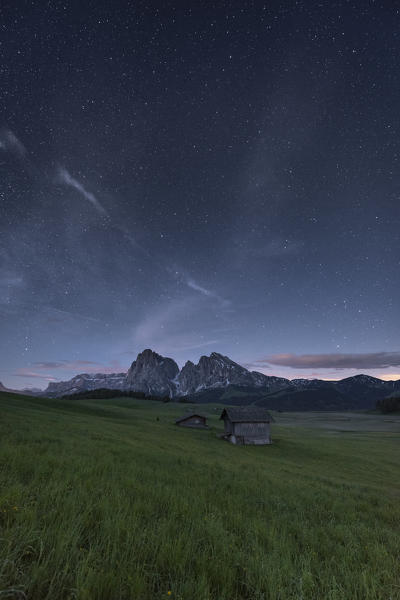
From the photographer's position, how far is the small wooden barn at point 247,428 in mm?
54562

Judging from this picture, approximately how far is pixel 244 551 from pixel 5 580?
116 inches

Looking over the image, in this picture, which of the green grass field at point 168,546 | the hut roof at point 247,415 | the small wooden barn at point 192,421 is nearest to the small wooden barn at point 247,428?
the hut roof at point 247,415

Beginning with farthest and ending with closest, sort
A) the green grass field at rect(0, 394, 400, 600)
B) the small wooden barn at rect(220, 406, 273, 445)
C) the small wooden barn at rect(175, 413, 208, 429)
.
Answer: the small wooden barn at rect(175, 413, 208, 429) < the small wooden barn at rect(220, 406, 273, 445) < the green grass field at rect(0, 394, 400, 600)

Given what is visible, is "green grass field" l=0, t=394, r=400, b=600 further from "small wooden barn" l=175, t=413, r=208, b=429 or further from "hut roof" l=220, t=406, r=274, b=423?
"small wooden barn" l=175, t=413, r=208, b=429

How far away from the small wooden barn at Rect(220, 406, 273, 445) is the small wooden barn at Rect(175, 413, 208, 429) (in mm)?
14616

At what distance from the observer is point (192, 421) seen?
235ft

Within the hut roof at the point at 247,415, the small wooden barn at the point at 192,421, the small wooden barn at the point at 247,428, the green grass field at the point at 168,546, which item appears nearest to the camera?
the green grass field at the point at 168,546

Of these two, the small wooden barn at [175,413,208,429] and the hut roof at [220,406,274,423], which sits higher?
the hut roof at [220,406,274,423]

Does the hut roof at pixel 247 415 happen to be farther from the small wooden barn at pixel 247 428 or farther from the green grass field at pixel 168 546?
the green grass field at pixel 168 546

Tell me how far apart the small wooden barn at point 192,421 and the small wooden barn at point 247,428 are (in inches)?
575

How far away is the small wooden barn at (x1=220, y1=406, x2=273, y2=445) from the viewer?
54562mm

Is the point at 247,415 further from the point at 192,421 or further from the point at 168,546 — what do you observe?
the point at 168,546

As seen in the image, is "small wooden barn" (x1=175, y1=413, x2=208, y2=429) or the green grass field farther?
"small wooden barn" (x1=175, y1=413, x2=208, y2=429)

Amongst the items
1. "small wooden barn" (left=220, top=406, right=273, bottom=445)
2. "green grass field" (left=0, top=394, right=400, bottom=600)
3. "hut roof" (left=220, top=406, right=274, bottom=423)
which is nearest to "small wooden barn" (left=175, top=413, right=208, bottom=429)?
"hut roof" (left=220, top=406, right=274, bottom=423)
